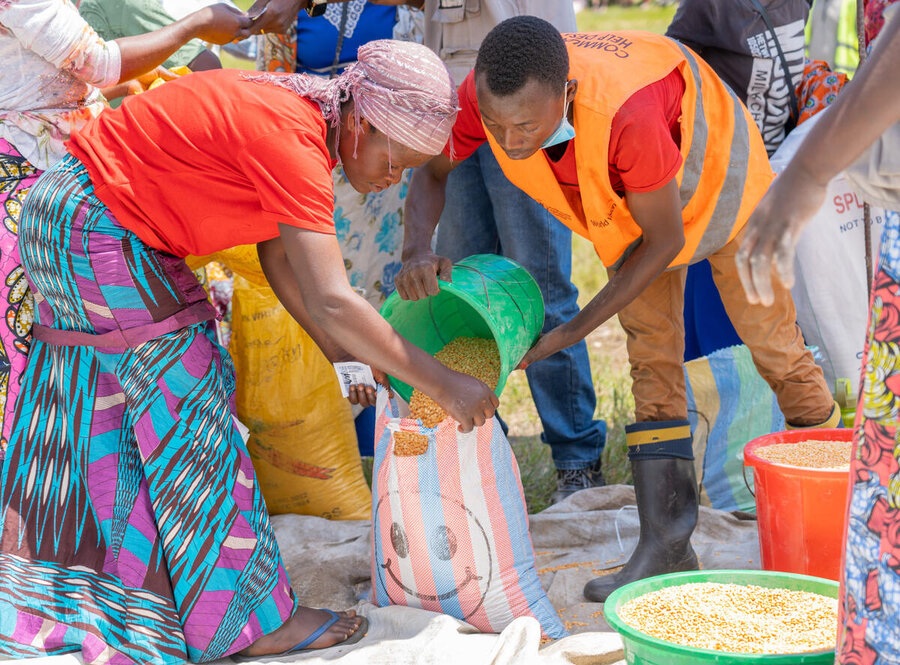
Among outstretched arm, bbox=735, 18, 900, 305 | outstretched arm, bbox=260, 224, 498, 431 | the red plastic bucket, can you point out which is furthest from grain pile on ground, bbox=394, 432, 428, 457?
outstretched arm, bbox=735, 18, 900, 305

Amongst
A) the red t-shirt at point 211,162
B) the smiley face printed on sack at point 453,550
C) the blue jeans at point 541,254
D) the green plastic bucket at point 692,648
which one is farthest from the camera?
the blue jeans at point 541,254

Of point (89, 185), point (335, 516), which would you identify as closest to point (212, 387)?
point (89, 185)

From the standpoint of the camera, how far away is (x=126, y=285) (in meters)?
2.45

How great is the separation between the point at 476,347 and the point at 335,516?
42.8 inches

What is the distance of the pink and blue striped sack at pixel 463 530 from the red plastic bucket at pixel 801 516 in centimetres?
64

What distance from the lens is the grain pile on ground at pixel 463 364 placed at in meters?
2.64

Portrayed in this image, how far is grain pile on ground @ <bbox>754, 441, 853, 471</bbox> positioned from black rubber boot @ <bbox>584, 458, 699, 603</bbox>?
27 cm

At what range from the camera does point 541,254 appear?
11.1 feet

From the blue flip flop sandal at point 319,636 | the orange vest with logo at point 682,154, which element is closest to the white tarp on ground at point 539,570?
the blue flip flop sandal at point 319,636

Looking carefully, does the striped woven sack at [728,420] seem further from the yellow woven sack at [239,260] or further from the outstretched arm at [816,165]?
the outstretched arm at [816,165]

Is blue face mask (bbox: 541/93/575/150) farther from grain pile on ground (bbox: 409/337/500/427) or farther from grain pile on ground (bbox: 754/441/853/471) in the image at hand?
grain pile on ground (bbox: 754/441/853/471)

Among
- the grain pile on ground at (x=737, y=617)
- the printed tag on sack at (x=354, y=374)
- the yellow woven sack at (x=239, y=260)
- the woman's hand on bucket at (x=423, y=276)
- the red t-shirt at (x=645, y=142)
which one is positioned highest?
the red t-shirt at (x=645, y=142)

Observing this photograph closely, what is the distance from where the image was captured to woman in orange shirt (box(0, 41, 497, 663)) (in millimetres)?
2297

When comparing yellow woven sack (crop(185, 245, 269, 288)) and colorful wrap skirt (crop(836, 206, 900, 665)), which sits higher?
yellow woven sack (crop(185, 245, 269, 288))
